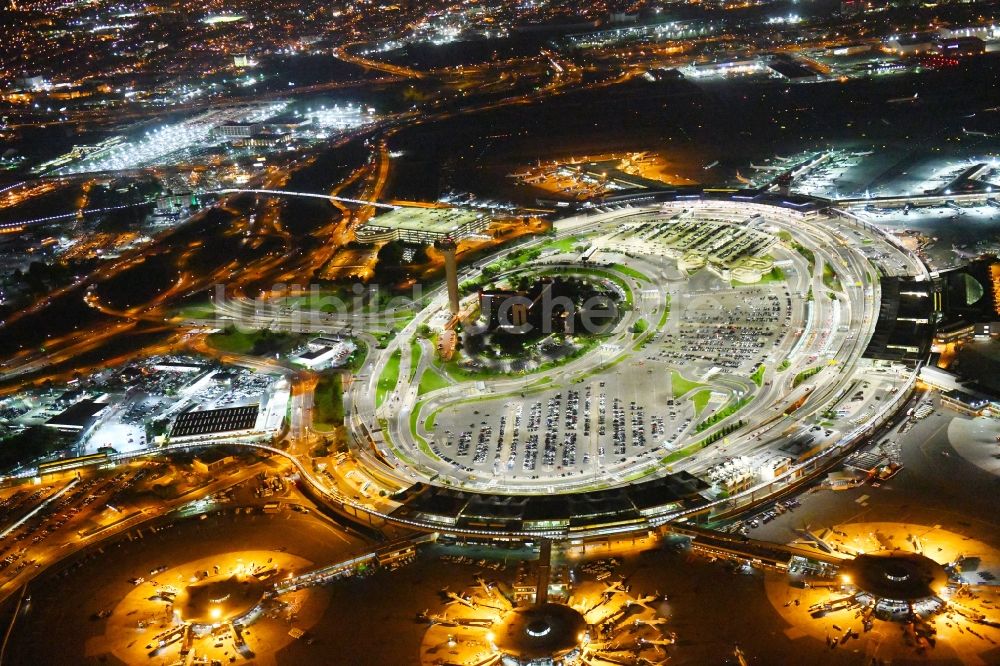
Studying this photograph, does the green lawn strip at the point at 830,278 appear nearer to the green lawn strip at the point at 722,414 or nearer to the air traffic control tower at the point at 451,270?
the green lawn strip at the point at 722,414

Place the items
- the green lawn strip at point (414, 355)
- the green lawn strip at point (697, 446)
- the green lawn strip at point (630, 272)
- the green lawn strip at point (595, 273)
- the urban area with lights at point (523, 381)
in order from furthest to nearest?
1. the green lawn strip at point (630, 272)
2. the green lawn strip at point (595, 273)
3. the green lawn strip at point (414, 355)
4. the green lawn strip at point (697, 446)
5. the urban area with lights at point (523, 381)

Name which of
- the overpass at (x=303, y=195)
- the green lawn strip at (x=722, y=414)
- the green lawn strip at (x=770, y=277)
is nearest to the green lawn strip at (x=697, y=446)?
the green lawn strip at (x=722, y=414)

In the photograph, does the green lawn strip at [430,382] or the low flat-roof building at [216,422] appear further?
the green lawn strip at [430,382]

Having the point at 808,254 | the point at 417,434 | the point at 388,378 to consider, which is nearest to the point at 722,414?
the point at 417,434

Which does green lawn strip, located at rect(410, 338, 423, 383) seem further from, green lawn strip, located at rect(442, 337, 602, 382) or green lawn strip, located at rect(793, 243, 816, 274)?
green lawn strip, located at rect(793, 243, 816, 274)

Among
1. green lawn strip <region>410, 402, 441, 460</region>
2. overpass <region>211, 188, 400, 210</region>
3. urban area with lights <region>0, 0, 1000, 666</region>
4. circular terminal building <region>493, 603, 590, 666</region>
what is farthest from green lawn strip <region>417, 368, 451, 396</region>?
overpass <region>211, 188, 400, 210</region>
